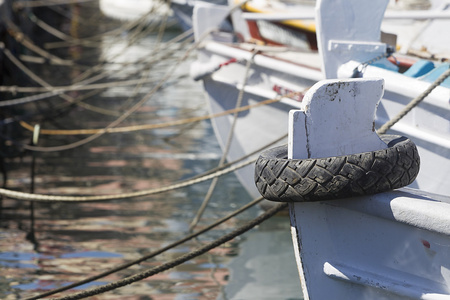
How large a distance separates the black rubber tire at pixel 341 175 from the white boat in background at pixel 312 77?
4.98 feet

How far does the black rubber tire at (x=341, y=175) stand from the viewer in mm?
2729

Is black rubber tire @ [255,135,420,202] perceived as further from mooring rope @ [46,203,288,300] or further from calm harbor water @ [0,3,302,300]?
calm harbor water @ [0,3,302,300]

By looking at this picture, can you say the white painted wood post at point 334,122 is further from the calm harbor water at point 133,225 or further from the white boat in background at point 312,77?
the calm harbor water at point 133,225

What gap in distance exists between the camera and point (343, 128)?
2.92m

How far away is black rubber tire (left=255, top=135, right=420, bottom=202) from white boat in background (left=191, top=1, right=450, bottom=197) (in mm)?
1518

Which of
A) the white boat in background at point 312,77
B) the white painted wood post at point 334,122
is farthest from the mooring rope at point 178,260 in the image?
the white boat in background at point 312,77

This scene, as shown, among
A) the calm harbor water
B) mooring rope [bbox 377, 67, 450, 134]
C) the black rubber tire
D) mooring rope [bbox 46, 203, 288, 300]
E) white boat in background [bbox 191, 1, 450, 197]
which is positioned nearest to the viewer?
the black rubber tire

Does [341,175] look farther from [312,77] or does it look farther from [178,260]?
[312,77]

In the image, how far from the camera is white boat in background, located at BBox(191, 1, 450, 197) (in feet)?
14.5

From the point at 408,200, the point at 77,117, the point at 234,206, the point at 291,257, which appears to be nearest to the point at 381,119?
the point at 291,257

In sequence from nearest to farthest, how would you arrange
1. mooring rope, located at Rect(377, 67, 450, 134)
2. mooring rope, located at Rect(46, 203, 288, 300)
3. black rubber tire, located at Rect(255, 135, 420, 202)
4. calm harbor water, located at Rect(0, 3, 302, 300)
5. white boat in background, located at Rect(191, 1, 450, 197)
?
black rubber tire, located at Rect(255, 135, 420, 202) < mooring rope, located at Rect(46, 203, 288, 300) < mooring rope, located at Rect(377, 67, 450, 134) < white boat in background, located at Rect(191, 1, 450, 197) < calm harbor water, located at Rect(0, 3, 302, 300)

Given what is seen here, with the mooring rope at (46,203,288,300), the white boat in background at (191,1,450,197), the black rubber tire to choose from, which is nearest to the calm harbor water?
the white boat in background at (191,1,450,197)

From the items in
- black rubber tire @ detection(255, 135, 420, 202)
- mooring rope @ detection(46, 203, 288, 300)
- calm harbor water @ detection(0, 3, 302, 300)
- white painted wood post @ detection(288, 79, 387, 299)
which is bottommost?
calm harbor water @ detection(0, 3, 302, 300)

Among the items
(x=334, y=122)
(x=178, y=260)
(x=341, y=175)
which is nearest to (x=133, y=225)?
(x=178, y=260)
